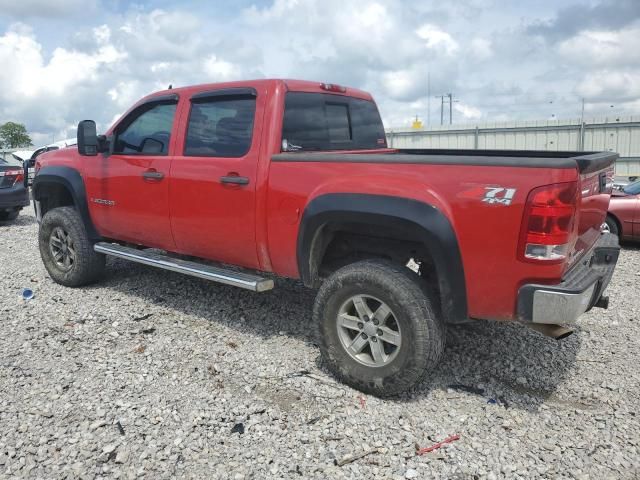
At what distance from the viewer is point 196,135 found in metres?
4.55

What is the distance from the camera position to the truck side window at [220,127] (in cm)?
418

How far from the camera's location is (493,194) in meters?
2.97

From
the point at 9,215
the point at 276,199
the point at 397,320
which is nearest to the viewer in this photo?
the point at 397,320

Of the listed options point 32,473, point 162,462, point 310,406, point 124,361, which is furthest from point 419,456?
point 124,361

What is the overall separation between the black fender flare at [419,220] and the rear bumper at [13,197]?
9.48 m

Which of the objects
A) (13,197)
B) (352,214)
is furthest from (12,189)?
(352,214)

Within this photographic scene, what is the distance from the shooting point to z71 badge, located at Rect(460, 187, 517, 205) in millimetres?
2930

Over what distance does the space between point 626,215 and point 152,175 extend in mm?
7211

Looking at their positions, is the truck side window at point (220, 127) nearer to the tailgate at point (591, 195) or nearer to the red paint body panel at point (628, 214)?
the tailgate at point (591, 195)

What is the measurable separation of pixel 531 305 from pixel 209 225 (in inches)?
96.9

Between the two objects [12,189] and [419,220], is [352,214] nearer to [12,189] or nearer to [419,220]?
[419,220]

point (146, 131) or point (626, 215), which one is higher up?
point (146, 131)

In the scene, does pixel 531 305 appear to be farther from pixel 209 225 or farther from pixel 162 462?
pixel 209 225

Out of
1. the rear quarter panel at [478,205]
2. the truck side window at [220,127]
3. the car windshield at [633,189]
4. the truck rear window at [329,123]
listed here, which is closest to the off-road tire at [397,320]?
the rear quarter panel at [478,205]
